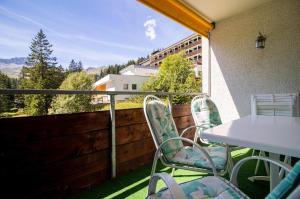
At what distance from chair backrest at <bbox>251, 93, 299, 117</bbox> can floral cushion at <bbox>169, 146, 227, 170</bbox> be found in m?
1.25

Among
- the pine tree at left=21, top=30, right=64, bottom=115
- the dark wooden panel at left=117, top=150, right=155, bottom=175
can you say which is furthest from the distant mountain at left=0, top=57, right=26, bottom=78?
A: the pine tree at left=21, top=30, right=64, bottom=115

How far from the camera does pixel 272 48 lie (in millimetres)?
3293

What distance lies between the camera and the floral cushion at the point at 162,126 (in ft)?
5.72

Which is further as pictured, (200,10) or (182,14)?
(200,10)

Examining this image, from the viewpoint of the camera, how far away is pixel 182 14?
3262 mm

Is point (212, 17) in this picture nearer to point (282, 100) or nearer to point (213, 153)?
point (282, 100)

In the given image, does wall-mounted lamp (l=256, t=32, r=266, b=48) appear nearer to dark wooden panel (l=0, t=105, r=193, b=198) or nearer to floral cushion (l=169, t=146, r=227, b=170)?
floral cushion (l=169, t=146, r=227, b=170)

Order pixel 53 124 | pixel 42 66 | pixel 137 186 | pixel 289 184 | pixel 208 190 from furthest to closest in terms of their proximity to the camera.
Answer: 1. pixel 42 66
2. pixel 137 186
3. pixel 53 124
4. pixel 208 190
5. pixel 289 184

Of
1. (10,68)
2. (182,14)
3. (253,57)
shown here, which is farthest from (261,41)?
(10,68)

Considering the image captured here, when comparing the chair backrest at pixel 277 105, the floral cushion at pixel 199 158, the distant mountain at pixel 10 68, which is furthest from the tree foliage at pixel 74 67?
the floral cushion at pixel 199 158

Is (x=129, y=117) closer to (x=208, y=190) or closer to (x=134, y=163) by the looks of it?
(x=134, y=163)

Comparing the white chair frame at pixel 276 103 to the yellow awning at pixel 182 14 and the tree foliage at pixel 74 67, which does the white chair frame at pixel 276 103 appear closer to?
the yellow awning at pixel 182 14

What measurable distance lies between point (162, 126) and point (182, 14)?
7.38 ft

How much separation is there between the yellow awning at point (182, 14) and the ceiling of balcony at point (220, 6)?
0.10 meters
